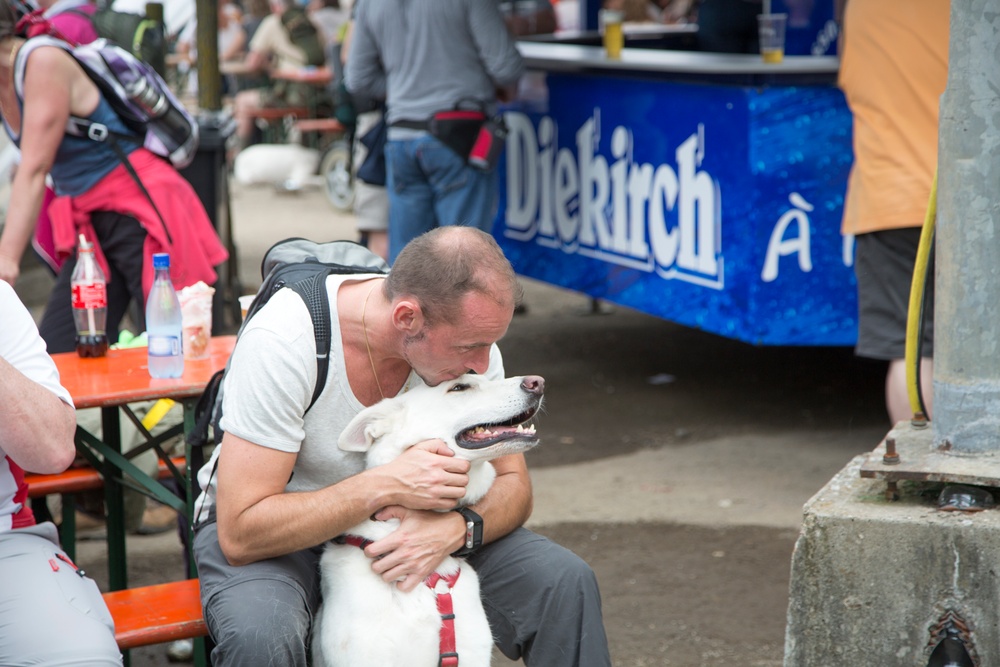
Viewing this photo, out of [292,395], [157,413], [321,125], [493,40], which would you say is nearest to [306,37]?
[321,125]

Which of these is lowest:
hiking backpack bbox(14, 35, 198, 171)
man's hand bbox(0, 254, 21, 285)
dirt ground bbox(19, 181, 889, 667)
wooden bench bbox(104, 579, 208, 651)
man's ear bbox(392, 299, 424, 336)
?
dirt ground bbox(19, 181, 889, 667)

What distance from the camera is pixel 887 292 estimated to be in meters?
3.79

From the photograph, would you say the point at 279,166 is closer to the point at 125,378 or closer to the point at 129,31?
the point at 129,31

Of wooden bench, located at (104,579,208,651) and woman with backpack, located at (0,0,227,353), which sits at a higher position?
woman with backpack, located at (0,0,227,353)

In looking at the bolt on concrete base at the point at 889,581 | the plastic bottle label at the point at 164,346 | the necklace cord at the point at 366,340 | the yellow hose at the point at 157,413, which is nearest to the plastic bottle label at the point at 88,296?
the plastic bottle label at the point at 164,346

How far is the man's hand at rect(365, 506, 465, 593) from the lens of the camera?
243cm

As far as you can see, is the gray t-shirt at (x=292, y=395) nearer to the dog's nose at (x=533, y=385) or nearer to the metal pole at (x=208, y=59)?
the dog's nose at (x=533, y=385)

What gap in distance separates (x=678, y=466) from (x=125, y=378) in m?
2.72

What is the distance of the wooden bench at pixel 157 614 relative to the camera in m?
2.65

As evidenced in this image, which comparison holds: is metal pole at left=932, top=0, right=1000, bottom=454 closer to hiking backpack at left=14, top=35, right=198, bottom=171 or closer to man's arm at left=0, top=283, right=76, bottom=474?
man's arm at left=0, top=283, right=76, bottom=474

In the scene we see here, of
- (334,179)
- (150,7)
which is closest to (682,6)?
(334,179)

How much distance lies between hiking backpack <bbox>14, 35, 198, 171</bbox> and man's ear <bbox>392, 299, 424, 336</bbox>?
226cm

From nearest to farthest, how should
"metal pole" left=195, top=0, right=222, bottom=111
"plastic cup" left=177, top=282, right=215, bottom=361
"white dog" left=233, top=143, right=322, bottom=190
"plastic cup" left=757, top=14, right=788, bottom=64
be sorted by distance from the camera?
1. "plastic cup" left=177, top=282, right=215, bottom=361
2. "plastic cup" left=757, top=14, right=788, bottom=64
3. "metal pole" left=195, top=0, right=222, bottom=111
4. "white dog" left=233, top=143, right=322, bottom=190

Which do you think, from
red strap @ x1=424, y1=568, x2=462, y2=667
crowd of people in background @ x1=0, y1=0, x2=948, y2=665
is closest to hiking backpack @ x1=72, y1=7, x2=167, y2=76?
crowd of people in background @ x1=0, y1=0, x2=948, y2=665
